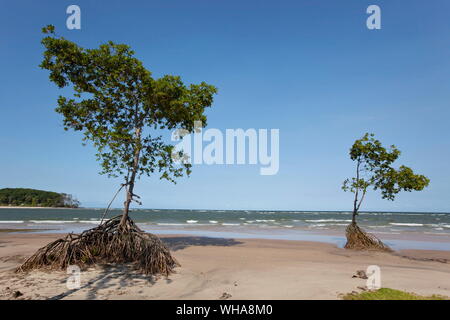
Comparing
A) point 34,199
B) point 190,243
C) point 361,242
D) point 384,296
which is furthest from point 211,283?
point 34,199

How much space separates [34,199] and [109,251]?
18988cm

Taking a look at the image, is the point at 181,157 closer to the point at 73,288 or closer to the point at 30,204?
the point at 73,288

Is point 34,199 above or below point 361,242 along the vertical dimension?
below

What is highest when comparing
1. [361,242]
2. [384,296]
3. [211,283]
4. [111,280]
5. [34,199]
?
[384,296]

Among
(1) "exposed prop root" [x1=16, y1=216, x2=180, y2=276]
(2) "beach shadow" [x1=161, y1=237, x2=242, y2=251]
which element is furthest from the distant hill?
(1) "exposed prop root" [x1=16, y1=216, x2=180, y2=276]

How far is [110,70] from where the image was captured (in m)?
12.5

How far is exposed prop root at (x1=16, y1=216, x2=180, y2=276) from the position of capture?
9.93 meters

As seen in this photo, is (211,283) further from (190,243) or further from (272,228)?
(272,228)

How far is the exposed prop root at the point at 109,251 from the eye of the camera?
9.93 meters

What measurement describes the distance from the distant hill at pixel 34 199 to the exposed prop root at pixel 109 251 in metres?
186

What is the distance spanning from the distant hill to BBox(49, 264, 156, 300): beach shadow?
187820 millimetres

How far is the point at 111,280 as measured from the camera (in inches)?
351
